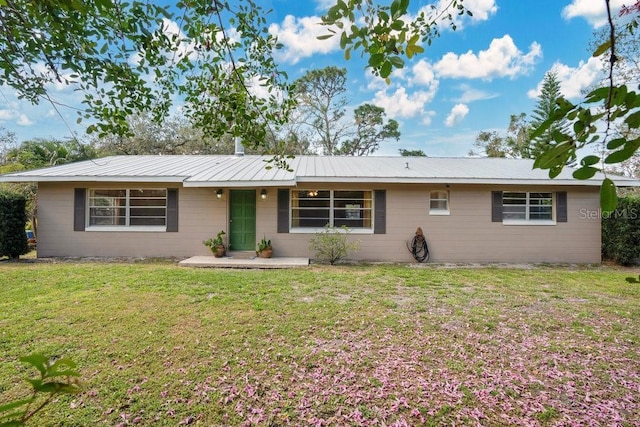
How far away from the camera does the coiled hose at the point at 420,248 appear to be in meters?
9.34

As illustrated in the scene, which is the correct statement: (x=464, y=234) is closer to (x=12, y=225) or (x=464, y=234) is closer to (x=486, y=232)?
(x=486, y=232)

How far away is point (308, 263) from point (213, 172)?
3981 mm

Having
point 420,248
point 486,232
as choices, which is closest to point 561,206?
point 486,232

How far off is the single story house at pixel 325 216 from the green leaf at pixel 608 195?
27.8ft

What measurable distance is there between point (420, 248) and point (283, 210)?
161 inches

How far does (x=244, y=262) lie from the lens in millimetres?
8508

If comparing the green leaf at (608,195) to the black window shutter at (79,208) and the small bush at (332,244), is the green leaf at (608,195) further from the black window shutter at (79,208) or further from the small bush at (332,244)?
the black window shutter at (79,208)

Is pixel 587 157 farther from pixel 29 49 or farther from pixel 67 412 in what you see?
pixel 67 412

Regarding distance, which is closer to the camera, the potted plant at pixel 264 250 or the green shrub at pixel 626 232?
the green shrub at pixel 626 232

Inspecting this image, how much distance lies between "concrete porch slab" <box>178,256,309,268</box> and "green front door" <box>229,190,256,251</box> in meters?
0.78

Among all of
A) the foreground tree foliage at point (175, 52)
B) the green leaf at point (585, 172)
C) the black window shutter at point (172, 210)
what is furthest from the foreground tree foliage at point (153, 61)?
the black window shutter at point (172, 210)

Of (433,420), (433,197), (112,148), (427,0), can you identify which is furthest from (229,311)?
(112,148)

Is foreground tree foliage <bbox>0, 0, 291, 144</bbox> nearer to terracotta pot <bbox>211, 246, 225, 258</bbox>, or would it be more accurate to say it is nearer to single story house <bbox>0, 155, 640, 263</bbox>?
single story house <bbox>0, 155, 640, 263</bbox>

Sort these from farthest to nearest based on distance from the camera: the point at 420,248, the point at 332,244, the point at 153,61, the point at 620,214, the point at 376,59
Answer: the point at 420,248 < the point at 620,214 < the point at 332,244 < the point at 153,61 < the point at 376,59
